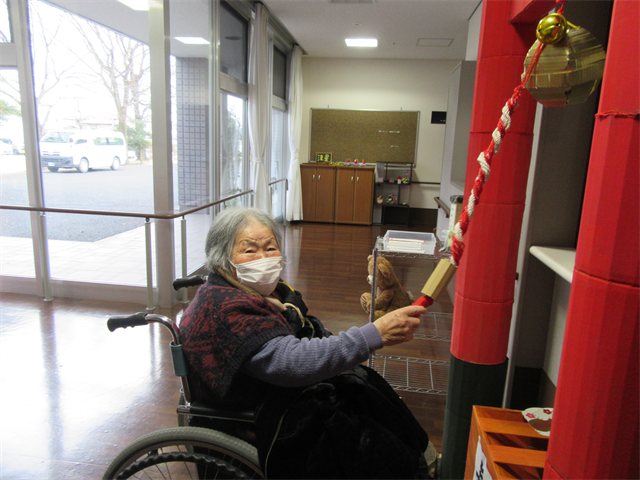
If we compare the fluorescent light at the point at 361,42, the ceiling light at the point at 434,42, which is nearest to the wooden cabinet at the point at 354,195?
the fluorescent light at the point at 361,42

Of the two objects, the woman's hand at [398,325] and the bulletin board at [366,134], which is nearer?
the woman's hand at [398,325]

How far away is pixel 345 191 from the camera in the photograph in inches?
321

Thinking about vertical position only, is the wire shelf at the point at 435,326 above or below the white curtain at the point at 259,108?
below

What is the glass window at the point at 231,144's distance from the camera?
4.92 meters

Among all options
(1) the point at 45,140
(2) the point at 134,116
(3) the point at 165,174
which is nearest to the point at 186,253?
(3) the point at 165,174

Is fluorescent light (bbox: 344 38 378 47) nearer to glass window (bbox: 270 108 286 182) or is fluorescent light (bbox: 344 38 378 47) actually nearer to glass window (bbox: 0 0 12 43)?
glass window (bbox: 270 108 286 182)

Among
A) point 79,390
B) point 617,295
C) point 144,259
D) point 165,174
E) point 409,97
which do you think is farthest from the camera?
point 409,97

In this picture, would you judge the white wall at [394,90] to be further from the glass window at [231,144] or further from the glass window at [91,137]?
the glass window at [91,137]

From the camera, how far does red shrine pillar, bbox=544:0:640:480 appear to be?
0.67 m

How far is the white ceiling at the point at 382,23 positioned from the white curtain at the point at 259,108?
0.32m

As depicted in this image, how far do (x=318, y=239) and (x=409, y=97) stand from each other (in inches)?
136

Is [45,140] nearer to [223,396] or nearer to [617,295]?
[223,396]

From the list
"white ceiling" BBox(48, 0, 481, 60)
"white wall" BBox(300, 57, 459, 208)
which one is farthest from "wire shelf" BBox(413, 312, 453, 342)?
"white wall" BBox(300, 57, 459, 208)

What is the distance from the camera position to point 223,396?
1190mm
